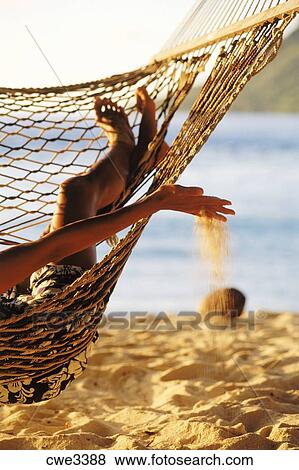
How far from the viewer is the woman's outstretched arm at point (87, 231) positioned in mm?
1285

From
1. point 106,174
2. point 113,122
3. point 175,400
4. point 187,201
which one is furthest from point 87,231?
point 175,400

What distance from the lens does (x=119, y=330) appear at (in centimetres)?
326

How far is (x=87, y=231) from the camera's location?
1309 mm

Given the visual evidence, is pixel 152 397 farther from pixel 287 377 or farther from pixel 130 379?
pixel 287 377

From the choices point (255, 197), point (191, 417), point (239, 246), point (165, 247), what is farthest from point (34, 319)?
point (255, 197)

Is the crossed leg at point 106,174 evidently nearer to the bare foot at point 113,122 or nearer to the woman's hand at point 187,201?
the bare foot at point 113,122

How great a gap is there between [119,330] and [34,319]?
183 cm

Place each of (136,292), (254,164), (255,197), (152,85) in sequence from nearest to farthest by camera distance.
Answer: (152,85) < (136,292) < (255,197) < (254,164)

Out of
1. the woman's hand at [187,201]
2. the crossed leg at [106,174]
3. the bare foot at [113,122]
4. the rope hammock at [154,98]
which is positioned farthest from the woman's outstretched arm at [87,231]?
the bare foot at [113,122]

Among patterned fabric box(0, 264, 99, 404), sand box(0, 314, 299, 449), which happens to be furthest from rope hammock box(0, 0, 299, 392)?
sand box(0, 314, 299, 449)

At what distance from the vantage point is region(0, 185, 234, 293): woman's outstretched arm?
1.29 m

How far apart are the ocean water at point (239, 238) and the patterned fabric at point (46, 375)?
0.28 m

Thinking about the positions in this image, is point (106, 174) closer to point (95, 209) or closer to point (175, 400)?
point (95, 209)
